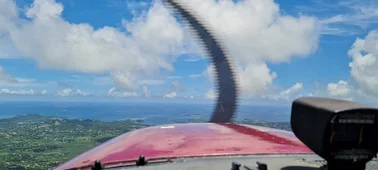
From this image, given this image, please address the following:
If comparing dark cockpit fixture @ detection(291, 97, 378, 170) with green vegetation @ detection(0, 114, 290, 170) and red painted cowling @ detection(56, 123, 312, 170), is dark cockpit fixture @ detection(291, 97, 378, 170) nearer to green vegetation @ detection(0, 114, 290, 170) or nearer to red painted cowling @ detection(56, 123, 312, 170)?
red painted cowling @ detection(56, 123, 312, 170)

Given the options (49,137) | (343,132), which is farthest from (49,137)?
(343,132)

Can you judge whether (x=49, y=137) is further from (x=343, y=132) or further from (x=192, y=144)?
(x=343, y=132)

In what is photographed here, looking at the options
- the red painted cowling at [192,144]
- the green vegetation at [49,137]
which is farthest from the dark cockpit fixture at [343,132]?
the green vegetation at [49,137]

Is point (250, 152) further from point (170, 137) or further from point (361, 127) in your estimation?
point (361, 127)

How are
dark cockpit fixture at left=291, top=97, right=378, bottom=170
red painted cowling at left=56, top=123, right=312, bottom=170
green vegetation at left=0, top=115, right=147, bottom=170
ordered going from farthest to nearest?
green vegetation at left=0, top=115, right=147, bottom=170
red painted cowling at left=56, top=123, right=312, bottom=170
dark cockpit fixture at left=291, top=97, right=378, bottom=170

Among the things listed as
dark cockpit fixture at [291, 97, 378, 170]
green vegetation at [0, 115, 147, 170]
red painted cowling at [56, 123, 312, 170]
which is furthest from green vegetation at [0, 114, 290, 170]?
dark cockpit fixture at [291, 97, 378, 170]

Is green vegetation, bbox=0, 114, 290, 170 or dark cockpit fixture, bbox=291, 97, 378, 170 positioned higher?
dark cockpit fixture, bbox=291, 97, 378, 170
